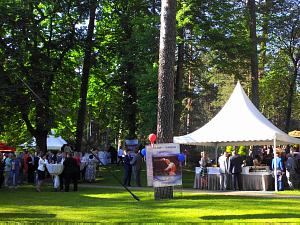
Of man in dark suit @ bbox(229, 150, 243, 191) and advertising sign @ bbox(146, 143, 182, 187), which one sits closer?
advertising sign @ bbox(146, 143, 182, 187)

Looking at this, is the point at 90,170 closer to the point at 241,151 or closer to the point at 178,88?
the point at 178,88

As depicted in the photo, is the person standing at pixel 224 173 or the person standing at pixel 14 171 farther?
the person standing at pixel 14 171

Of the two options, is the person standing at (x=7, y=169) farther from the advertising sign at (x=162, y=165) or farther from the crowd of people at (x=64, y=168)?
the advertising sign at (x=162, y=165)

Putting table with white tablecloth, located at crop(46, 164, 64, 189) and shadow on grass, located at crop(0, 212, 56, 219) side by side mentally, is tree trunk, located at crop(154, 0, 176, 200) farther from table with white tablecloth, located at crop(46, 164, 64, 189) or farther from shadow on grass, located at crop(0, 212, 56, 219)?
table with white tablecloth, located at crop(46, 164, 64, 189)

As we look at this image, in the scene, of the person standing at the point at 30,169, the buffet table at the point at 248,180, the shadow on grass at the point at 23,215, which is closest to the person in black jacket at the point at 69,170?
the person standing at the point at 30,169

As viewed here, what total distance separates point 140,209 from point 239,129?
31.6ft

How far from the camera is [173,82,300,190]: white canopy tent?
22.0m

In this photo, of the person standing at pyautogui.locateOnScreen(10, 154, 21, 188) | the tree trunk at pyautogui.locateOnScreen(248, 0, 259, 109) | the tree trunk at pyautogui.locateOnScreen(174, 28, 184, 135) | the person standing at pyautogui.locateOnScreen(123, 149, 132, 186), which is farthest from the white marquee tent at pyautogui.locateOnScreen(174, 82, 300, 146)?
the person standing at pyautogui.locateOnScreen(10, 154, 21, 188)

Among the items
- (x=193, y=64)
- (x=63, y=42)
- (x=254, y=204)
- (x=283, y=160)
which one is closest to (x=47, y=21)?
(x=63, y=42)

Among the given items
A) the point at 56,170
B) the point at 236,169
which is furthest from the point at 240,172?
the point at 56,170

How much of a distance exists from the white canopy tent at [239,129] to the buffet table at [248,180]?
1.33 meters

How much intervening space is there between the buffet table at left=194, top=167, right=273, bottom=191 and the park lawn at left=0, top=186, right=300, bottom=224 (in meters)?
4.38

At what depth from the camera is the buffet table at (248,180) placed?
21.8 metres

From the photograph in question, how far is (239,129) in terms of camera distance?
74.3 feet
